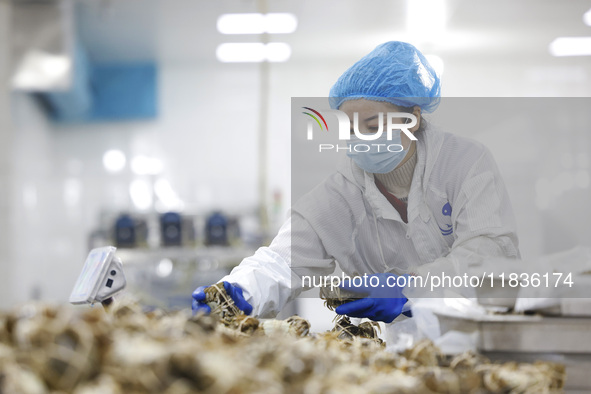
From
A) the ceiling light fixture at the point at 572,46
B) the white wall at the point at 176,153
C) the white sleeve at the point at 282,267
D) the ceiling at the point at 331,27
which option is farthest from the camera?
the white wall at the point at 176,153

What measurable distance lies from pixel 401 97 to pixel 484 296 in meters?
0.69

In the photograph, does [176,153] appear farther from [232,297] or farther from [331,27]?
[232,297]

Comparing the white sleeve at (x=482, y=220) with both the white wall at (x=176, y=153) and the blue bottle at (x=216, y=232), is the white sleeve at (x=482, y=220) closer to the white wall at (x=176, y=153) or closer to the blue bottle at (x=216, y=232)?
the blue bottle at (x=216, y=232)

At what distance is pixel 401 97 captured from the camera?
1.50 meters

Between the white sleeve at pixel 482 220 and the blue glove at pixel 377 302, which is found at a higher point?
the white sleeve at pixel 482 220

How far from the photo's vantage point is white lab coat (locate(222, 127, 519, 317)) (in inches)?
54.9

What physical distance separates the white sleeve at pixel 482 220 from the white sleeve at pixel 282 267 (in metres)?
0.33

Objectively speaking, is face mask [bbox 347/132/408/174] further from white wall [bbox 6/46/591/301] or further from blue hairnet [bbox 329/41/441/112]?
white wall [bbox 6/46/591/301]

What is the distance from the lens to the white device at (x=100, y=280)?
42.0 inches

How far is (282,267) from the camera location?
4.92ft

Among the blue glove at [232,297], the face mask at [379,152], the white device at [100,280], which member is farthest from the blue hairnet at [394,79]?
the white device at [100,280]

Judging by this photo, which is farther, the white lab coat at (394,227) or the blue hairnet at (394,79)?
→ the blue hairnet at (394,79)

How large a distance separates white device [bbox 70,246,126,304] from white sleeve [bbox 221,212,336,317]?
0.95 feet

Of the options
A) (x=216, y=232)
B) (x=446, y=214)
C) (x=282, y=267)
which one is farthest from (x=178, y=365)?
(x=216, y=232)
